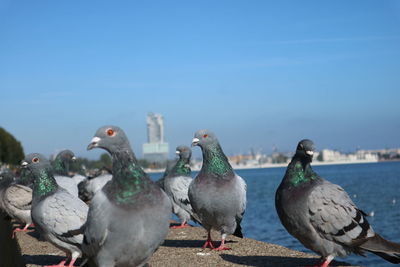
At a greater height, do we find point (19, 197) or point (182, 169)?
point (182, 169)

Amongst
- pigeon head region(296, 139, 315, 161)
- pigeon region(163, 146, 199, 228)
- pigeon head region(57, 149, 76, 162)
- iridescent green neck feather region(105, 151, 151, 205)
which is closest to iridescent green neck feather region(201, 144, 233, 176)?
pigeon head region(296, 139, 315, 161)

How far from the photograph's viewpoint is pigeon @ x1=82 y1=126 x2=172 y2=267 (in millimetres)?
4824

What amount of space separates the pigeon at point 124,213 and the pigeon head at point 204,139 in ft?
10.3

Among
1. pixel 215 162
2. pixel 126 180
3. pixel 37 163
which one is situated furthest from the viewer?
pixel 215 162

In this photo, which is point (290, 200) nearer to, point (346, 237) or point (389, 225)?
point (346, 237)

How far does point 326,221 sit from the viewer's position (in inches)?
231

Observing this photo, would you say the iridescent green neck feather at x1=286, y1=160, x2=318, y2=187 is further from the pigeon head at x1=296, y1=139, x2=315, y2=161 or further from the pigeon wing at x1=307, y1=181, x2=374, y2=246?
the pigeon wing at x1=307, y1=181, x2=374, y2=246

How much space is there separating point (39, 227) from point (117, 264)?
6.44 ft

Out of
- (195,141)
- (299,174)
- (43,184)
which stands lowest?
(43,184)

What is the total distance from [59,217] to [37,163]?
1.33 meters

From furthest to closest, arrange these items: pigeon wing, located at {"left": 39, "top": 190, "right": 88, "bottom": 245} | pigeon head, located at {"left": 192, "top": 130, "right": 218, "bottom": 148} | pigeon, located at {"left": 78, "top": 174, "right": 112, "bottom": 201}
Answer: pigeon, located at {"left": 78, "top": 174, "right": 112, "bottom": 201} → pigeon head, located at {"left": 192, "top": 130, "right": 218, "bottom": 148} → pigeon wing, located at {"left": 39, "top": 190, "right": 88, "bottom": 245}

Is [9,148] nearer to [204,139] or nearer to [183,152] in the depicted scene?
[183,152]

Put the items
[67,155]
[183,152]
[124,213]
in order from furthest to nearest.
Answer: [67,155] < [183,152] < [124,213]


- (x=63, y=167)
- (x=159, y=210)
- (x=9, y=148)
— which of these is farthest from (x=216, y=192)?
(x=9, y=148)
